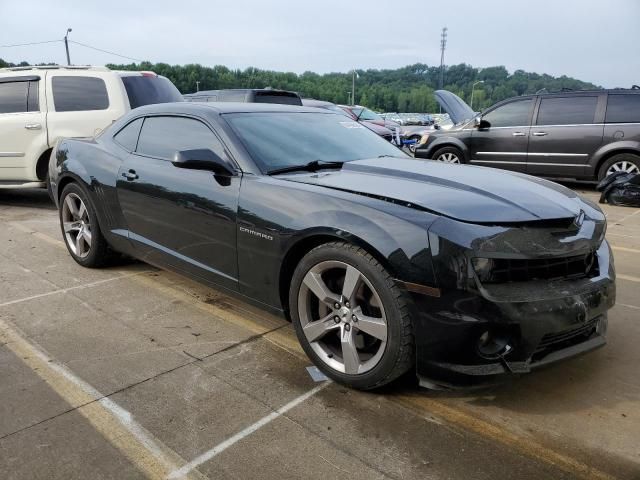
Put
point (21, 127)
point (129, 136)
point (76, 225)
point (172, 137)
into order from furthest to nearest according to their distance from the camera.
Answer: point (21, 127) < point (76, 225) < point (129, 136) < point (172, 137)

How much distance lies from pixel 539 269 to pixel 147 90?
21.8 feet

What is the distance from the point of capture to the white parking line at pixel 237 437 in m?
2.15

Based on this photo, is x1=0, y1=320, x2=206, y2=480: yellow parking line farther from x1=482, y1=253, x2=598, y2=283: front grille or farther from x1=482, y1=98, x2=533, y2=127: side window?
x1=482, y1=98, x2=533, y2=127: side window

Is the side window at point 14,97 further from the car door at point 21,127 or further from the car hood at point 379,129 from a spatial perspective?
the car hood at point 379,129

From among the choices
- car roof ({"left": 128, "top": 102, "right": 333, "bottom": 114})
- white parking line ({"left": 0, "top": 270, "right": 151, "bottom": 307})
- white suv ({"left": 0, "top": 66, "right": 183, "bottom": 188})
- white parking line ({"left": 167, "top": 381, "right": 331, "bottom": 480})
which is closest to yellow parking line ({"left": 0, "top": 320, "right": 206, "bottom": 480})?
white parking line ({"left": 167, "top": 381, "right": 331, "bottom": 480})

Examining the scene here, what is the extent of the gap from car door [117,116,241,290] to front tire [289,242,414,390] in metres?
0.62

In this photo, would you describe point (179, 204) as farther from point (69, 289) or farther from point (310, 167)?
point (69, 289)

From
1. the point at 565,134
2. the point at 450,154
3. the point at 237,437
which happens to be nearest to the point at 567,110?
the point at 565,134

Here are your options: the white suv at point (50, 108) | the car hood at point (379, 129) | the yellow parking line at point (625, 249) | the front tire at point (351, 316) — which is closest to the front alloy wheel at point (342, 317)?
the front tire at point (351, 316)

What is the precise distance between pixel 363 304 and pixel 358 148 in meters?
1.47

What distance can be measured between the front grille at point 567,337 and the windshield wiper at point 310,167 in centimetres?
161

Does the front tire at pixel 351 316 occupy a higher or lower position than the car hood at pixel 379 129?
lower

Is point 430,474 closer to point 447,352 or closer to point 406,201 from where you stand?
point 447,352

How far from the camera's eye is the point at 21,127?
Result: 24.4 feet
